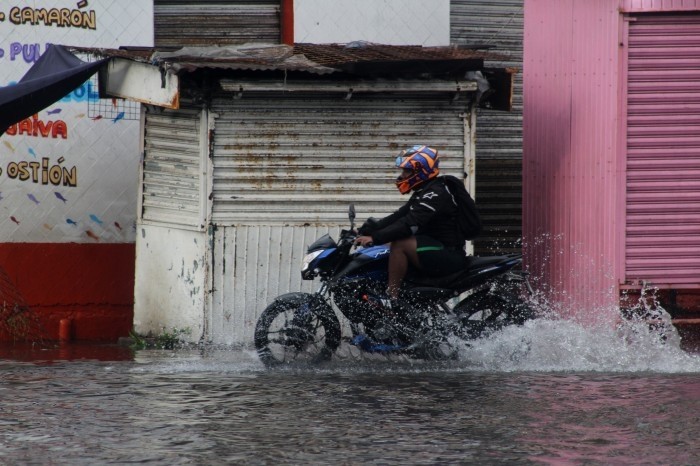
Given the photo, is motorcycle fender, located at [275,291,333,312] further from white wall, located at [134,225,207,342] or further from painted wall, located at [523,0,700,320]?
painted wall, located at [523,0,700,320]

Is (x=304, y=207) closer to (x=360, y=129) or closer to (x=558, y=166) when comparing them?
(x=360, y=129)

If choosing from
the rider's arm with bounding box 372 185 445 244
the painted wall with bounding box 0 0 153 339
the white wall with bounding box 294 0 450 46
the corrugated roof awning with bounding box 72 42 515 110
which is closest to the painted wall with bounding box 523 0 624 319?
the corrugated roof awning with bounding box 72 42 515 110

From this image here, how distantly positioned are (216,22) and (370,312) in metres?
4.84

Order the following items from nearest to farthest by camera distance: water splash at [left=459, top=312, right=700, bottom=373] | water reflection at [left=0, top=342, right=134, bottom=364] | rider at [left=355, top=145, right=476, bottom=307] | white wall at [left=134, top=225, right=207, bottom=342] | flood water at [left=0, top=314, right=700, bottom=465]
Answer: flood water at [left=0, top=314, right=700, bottom=465]
water splash at [left=459, top=312, right=700, bottom=373]
rider at [left=355, top=145, right=476, bottom=307]
water reflection at [left=0, top=342, right=134, bottom=364]
white wall at [left=134, top=225, right=207, bottom=342]

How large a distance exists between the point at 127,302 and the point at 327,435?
6.27 meters

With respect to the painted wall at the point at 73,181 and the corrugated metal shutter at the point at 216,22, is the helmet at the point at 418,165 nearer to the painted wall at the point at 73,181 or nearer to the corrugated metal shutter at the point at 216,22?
the painted wall at the point at 73,181

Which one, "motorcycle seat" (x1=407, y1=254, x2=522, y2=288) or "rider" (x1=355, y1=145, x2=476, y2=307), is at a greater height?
"rider" (x1=355, y1=145, x2=476, y2=307)

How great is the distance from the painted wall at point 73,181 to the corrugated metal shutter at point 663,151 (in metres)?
4.63

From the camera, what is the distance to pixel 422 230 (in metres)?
9.27

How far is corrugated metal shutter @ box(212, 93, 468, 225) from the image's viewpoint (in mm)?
10703

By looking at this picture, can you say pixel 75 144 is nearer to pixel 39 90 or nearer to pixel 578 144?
pixel 39 90

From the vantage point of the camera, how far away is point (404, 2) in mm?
12867

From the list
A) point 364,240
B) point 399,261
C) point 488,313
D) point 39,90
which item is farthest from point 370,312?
point 39,90

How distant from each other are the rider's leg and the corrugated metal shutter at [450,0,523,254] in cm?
404
